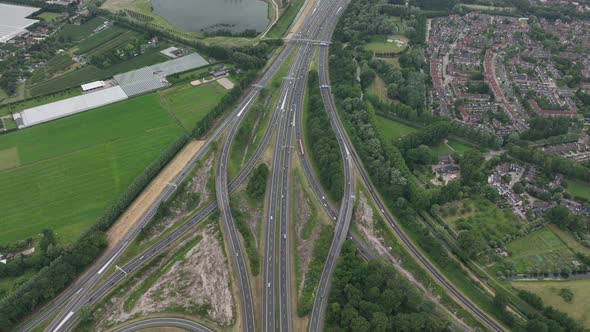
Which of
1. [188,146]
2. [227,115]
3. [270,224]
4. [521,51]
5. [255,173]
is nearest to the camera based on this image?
[270,224]

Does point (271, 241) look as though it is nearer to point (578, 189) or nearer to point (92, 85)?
point (578, 189)

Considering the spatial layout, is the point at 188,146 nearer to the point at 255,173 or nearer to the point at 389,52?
the point at 255,173

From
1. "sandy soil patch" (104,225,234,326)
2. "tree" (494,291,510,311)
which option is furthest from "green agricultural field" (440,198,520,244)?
"sandy soil patch" (104,225,234,326)

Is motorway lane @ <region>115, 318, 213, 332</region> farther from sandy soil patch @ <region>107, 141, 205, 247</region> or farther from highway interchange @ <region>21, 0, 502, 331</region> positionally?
sandy soil patch @ <region>107, 141, 205, 247</region>

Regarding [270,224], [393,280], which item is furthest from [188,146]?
[393,280]

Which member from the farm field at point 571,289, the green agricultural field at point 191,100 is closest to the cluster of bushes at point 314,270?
the farm field at point 571,289
